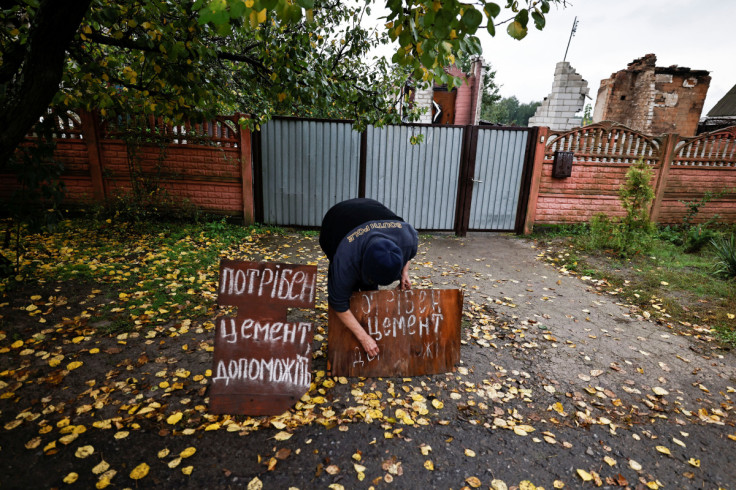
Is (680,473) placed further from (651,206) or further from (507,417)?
(651,206)

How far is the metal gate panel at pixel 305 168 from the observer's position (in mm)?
7043

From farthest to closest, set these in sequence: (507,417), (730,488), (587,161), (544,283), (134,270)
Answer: (587,161)
(544,283)
(134,270)
(507,417)
(730,488)

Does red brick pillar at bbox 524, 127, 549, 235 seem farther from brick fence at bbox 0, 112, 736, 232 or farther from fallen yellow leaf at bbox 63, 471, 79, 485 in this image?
fallen yellow leaf at bbox 63, 471, 79, 485

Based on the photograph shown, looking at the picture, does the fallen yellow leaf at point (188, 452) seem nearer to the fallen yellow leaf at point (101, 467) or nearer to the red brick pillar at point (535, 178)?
the fallen yellow leaf at point (101, 467)

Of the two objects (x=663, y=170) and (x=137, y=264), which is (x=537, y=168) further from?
(x=137, y=264)

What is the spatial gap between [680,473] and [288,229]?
6.65 meters

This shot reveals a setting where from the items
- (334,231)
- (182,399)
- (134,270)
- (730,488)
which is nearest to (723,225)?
(730,488)

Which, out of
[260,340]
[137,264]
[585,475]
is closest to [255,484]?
[260,340]

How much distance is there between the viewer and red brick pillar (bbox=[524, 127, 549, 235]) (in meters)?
7.08

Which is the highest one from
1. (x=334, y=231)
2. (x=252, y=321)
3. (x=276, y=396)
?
(x=334, y=231)

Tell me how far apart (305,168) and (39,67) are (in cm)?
535

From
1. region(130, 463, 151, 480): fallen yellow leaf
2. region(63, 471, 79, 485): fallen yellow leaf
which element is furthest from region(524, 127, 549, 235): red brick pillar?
region(63, 471, 79, 485): fallen yellow leaf

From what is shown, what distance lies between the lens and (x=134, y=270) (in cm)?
468

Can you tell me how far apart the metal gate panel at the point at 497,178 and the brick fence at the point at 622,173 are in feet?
1.14
